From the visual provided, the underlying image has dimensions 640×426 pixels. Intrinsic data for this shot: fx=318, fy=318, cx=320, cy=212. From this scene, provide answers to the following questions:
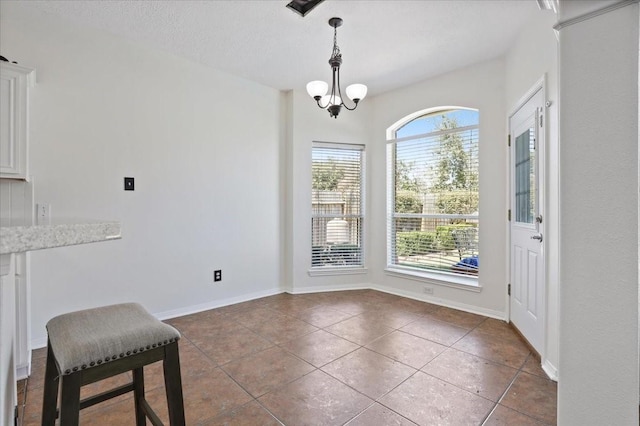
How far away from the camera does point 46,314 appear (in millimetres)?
2584

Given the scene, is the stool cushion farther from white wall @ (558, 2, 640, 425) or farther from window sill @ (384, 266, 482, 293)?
window sill @ (384, 266, 482, 293)

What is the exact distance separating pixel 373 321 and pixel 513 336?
48.4 inches

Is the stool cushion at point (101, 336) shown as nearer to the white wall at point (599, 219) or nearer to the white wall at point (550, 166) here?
the white wall at point (599, 219)

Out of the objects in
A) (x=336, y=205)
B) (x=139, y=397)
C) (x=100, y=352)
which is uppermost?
(x=336, y=205)

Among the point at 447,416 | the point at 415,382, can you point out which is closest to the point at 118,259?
the point at 415,382

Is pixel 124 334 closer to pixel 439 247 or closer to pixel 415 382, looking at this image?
pixel 415 382

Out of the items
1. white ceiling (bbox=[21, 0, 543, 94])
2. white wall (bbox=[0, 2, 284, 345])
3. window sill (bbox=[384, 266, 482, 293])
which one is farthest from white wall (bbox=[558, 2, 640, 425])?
white wall (bbox=[0, 2, 284, 345])

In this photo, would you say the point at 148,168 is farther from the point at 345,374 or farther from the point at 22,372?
the point at 345,374

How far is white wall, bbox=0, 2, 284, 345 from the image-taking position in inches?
102

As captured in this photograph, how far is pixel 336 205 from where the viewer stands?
14.6ft

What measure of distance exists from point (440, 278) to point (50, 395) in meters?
3.56

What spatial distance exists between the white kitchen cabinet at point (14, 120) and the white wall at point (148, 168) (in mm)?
540

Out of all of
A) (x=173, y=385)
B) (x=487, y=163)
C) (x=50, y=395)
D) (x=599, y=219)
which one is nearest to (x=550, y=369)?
(x=599, y=219)

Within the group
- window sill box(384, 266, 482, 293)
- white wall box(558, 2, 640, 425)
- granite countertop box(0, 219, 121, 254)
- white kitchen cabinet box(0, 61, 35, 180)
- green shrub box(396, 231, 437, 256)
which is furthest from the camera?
green shrub box(396, 231, 437, 256)
